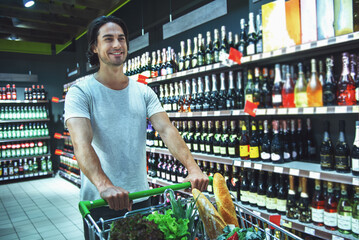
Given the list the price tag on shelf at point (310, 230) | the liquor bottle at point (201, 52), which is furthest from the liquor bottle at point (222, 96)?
the price tag on shelf at point (310, 230)

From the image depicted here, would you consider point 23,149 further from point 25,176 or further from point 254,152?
point 254,152

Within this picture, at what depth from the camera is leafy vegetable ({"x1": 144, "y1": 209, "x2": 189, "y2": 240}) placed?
0.82 metres

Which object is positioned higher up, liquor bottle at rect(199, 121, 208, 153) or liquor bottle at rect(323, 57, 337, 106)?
liquor bottle at rect(323, 57, 337, 106)

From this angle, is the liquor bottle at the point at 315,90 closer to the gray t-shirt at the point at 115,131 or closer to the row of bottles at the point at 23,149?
the gray t-shirt at the point at 115,131

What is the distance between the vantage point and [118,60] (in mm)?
1467

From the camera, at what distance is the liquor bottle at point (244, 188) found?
8.96 ft

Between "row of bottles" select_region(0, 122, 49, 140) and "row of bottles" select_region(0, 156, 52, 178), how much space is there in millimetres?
664

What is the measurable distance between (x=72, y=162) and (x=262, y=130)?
16.8 feet

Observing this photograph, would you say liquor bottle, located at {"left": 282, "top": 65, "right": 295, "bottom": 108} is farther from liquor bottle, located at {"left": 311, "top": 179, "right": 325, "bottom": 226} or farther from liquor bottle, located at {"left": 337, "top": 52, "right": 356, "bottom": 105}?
liquor bottle, located at {"left": 311, "top": 179, "right": 325, "bottom": 226}

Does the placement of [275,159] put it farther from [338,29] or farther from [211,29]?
[211,29]

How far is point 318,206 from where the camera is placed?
7.42 ft

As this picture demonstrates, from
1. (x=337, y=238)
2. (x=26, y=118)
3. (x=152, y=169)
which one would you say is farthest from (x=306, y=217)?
(x=26, y=118)

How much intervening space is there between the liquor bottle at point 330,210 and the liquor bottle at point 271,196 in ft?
1.39

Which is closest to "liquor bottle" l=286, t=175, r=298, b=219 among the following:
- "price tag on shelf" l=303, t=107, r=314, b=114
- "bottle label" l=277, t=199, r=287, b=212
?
"bottle label" l=277, t=199, r=287, b=212
